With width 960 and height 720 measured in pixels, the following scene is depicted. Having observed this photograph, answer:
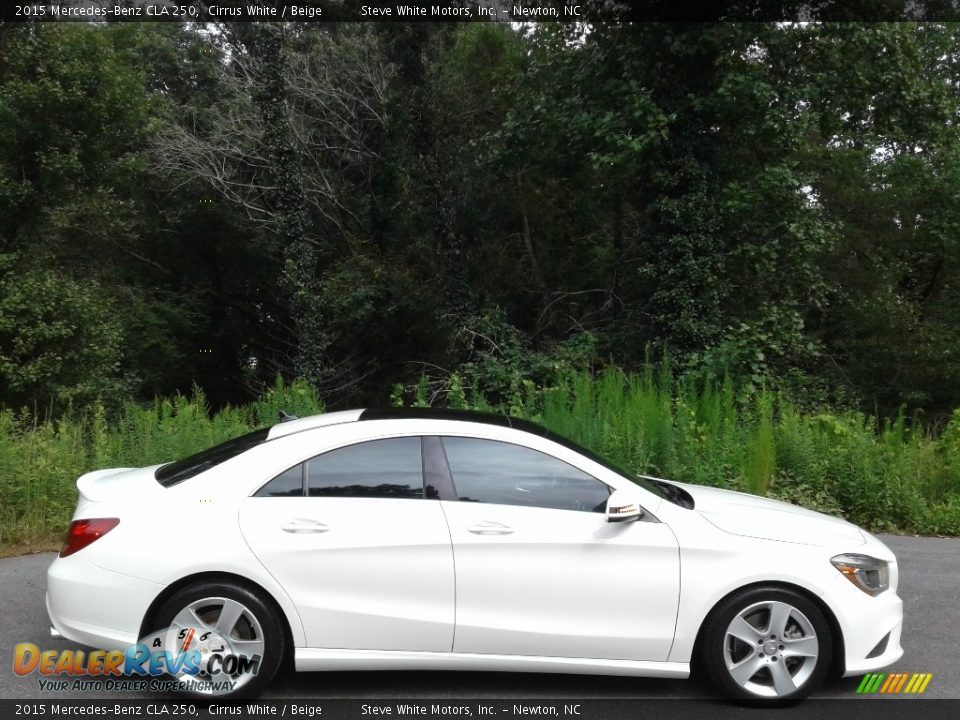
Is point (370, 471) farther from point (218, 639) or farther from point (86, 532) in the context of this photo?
point (86, 532)

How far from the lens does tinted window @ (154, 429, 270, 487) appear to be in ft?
16.0

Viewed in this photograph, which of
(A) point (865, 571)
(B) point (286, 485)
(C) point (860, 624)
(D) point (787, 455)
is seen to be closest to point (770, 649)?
(C) point (860, 624)

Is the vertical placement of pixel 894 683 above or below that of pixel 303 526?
below

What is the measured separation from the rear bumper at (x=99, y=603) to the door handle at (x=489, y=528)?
64.5 inches

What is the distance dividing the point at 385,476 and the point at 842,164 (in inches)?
799

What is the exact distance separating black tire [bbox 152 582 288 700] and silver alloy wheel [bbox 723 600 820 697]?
7.76ft

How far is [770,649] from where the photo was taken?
4.58m

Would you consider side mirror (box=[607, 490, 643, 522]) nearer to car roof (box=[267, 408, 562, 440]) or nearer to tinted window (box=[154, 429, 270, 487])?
car roof (box=[267, 408, 562, 440])

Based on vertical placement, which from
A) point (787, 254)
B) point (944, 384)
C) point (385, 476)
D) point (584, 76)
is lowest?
point (944, 384)

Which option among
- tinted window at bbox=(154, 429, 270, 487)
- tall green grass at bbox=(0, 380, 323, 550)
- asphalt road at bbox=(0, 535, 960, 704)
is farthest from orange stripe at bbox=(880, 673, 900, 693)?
tall green grass at bbox=(0, 380, 323, 550)

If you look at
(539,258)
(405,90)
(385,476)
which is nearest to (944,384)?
(539,258)

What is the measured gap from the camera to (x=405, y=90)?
2378cm

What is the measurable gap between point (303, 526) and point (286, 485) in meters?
0.26

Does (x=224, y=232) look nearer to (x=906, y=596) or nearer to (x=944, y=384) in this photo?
(x=944, y=384)
